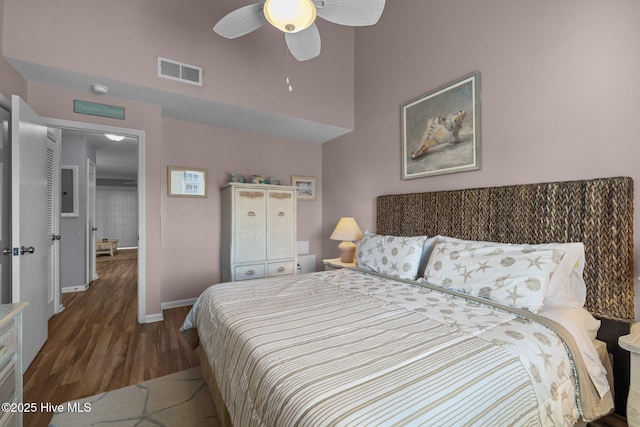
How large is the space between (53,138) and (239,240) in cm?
245

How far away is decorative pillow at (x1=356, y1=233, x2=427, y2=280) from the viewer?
2.28m

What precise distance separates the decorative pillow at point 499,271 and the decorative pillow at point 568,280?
0.09 metres

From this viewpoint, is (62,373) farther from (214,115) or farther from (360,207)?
(360,207)

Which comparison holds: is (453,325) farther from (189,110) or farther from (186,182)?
(186,182)

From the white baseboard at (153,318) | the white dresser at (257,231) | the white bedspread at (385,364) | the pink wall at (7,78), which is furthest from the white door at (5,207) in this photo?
the white dresser at (257,231)

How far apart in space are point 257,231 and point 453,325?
2.66 metres

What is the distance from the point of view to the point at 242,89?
3100 millimetres

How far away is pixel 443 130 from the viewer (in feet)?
8.68

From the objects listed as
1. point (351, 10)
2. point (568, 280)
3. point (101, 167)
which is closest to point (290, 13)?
point (351, 10)

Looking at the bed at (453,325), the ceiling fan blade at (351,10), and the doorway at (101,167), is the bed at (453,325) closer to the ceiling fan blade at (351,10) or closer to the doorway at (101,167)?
the doorway at (101,167)

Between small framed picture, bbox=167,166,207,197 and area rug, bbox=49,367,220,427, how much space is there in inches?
87.9

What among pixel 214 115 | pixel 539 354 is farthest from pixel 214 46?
pixel 539 354

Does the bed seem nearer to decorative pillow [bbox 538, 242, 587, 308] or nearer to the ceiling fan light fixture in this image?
decorative pillow [bbox 538, 242, 587, 308]

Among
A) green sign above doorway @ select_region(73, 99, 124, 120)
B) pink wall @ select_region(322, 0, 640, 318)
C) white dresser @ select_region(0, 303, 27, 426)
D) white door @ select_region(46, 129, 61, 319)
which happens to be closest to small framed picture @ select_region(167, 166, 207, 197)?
green sign above doorway @ select_region(73, 99, 124, 120)
